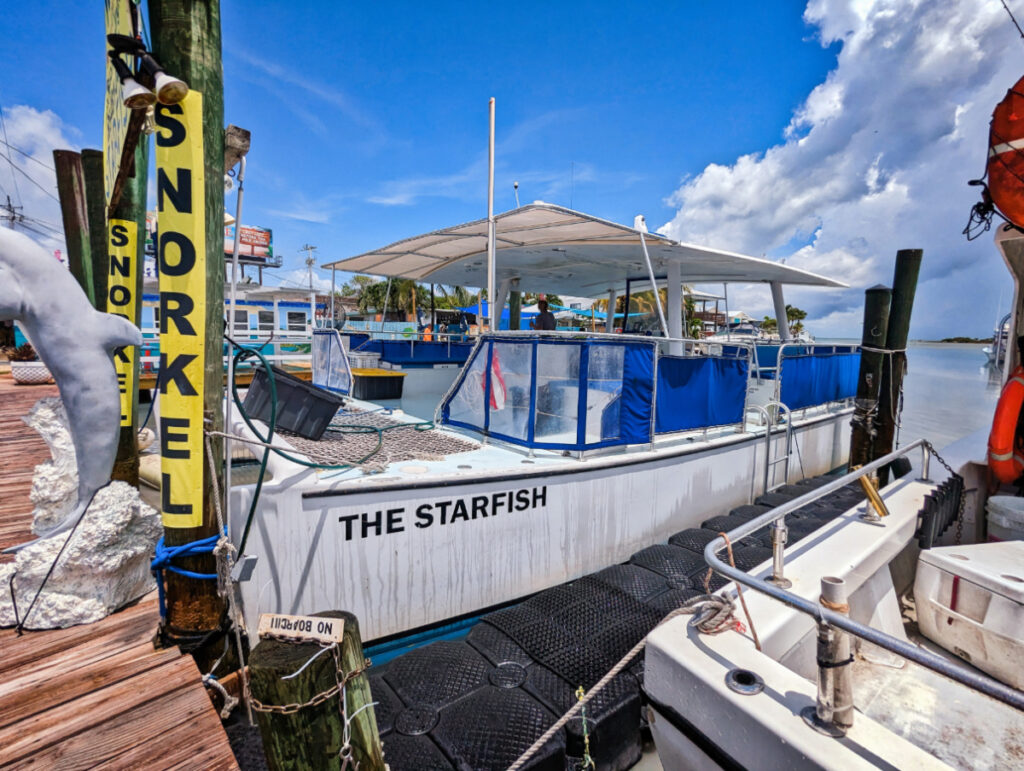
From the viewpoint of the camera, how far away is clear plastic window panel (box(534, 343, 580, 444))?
495 centimetres

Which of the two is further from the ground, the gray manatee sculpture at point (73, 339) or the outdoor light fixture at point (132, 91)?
the outdoor light fixture at point (132, 91)

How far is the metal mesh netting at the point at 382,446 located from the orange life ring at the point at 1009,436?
15.4 feet

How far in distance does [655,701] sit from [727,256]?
6951 millimetres

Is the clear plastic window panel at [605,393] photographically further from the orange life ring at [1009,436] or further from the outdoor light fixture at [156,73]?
the outdoor light fixture at [156,73]

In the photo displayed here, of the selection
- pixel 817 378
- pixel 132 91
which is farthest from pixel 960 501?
pixel 132 91

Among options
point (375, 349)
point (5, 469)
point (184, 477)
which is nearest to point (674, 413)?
point (184, 477)

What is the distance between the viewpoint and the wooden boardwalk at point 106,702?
2.14 m

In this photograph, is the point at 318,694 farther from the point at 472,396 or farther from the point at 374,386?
the point at 374,386

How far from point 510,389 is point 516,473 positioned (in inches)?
45.6

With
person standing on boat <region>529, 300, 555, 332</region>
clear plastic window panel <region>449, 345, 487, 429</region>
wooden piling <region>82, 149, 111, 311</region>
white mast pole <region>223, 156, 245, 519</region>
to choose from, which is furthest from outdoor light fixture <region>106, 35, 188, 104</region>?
person standing on boat <region>529, 300, 555, 332</region>

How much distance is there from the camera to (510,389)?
525 cm

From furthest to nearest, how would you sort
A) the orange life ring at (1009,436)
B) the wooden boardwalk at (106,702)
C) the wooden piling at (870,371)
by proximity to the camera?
the wooden piling at (870,371), the orange life ring at (1009,436), the wooden boardwalk at (106,702)

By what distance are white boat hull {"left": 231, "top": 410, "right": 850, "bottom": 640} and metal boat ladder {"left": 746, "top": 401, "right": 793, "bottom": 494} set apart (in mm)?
1975

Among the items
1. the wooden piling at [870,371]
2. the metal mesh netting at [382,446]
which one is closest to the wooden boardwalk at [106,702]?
the metal mesh netting at [382,446]
